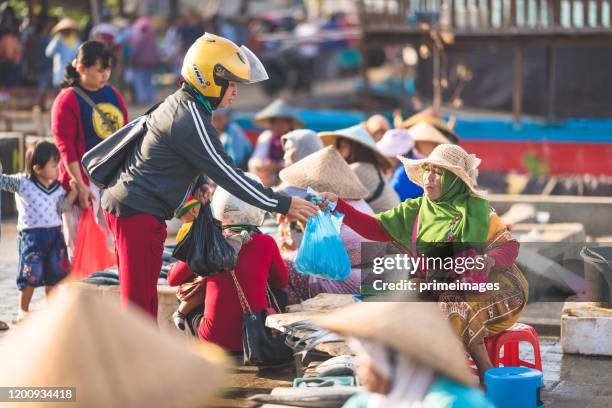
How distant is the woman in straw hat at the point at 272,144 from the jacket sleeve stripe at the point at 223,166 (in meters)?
5.13

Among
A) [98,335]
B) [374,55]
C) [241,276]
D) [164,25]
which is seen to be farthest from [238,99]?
[98,335]

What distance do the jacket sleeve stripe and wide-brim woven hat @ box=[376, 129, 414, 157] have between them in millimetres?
3761

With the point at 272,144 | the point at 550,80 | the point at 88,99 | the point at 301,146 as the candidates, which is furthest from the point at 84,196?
the point at 550,80

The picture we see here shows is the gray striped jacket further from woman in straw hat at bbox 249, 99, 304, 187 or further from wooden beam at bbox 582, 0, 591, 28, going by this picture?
wooden beam at bbox 582, 0, 591, 28

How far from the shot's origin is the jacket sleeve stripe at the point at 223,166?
6078 millimetres

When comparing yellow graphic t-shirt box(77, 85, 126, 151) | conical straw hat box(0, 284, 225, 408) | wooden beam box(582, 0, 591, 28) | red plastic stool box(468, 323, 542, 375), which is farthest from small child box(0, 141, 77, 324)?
wooden beam box(582, 0, 591, 28)

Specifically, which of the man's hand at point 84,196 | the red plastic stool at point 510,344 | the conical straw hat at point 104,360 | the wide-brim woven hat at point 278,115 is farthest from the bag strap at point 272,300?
the wide-brim woven hat at point 278,115

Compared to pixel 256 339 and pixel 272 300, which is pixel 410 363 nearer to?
pixel 256 339

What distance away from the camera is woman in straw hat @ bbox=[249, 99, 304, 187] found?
11.5 meters

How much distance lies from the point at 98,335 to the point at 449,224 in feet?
10.6

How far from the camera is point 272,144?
39.0 ft

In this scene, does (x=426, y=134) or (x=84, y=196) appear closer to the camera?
(x=84, y=196)

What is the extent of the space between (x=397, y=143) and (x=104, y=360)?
6892 mm

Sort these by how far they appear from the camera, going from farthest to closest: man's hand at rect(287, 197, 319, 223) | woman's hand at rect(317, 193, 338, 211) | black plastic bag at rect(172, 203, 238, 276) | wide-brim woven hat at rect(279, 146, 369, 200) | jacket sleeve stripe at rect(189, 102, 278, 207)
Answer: wide-brim woven hat at rect(279, 146, 369, 200), woman's hand at rect(317, 193, 338, 211), black plastic bag at rect(172, 203, 238, 276), man's hand at rect(287, 197, 319, 223), jacket sleeve stripe at rect(189, 102, 278, 207)
